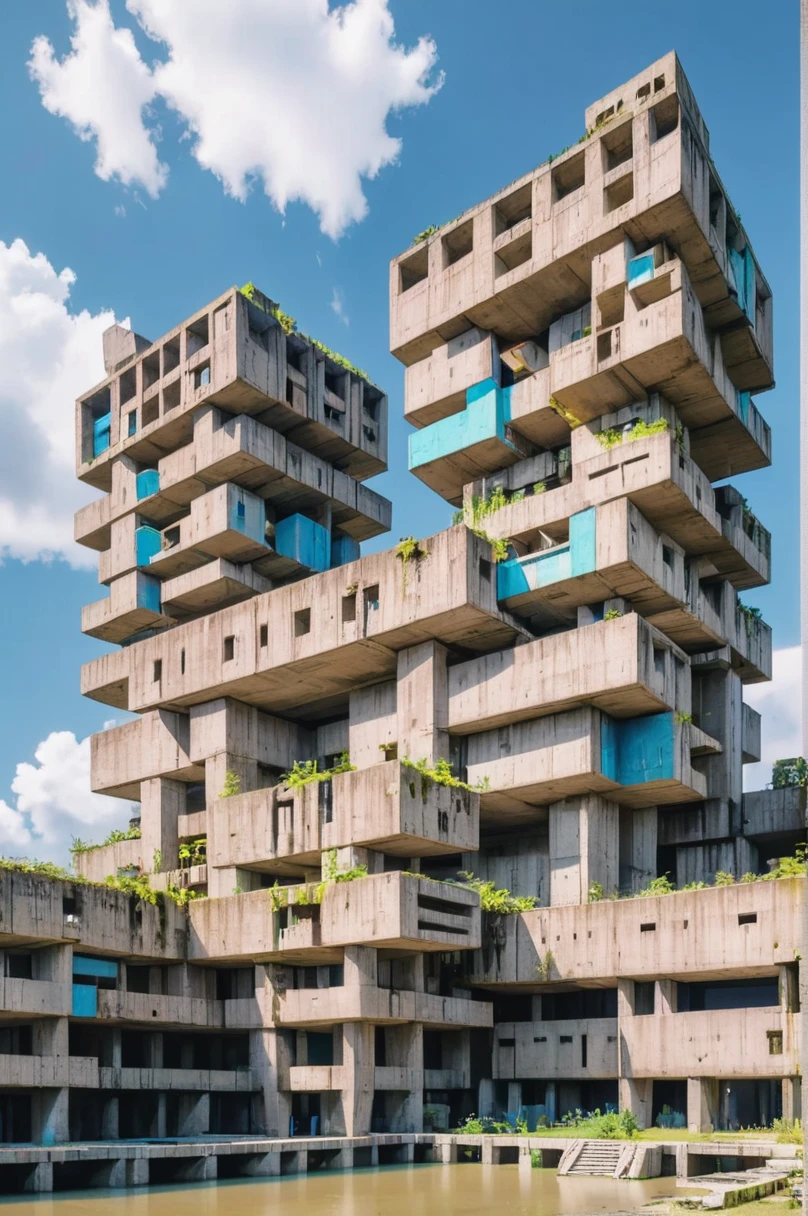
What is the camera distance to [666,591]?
41250 millimetres

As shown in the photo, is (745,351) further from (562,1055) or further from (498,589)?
(562,1055)

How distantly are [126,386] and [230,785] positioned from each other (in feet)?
64.1

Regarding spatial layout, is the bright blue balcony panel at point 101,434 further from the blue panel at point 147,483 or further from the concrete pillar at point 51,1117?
the concrete pillar at point 51,1117

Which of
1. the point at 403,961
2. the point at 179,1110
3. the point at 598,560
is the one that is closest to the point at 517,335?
the point at 598,560

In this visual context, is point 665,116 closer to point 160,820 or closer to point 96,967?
point 160,820

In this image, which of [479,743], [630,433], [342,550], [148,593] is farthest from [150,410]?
[630,433]

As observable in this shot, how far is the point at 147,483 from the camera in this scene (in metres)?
53.5

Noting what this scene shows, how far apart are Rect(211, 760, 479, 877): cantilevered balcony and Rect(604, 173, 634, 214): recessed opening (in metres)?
20.1

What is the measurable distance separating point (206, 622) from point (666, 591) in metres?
17.0

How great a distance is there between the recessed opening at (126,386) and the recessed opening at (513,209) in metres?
17.7

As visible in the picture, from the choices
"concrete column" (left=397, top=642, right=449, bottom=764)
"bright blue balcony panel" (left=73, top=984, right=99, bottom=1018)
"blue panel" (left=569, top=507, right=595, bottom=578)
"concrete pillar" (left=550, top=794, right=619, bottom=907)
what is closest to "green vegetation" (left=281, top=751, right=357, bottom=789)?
"concrete column" (left=397, top=642, right=449, bottom=764)

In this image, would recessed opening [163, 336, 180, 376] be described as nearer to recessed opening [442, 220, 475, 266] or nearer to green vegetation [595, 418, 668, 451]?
recessed opening [442, 220, 475, 266]

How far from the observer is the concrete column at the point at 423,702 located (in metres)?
42.4

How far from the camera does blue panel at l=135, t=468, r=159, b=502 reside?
2100 inches
